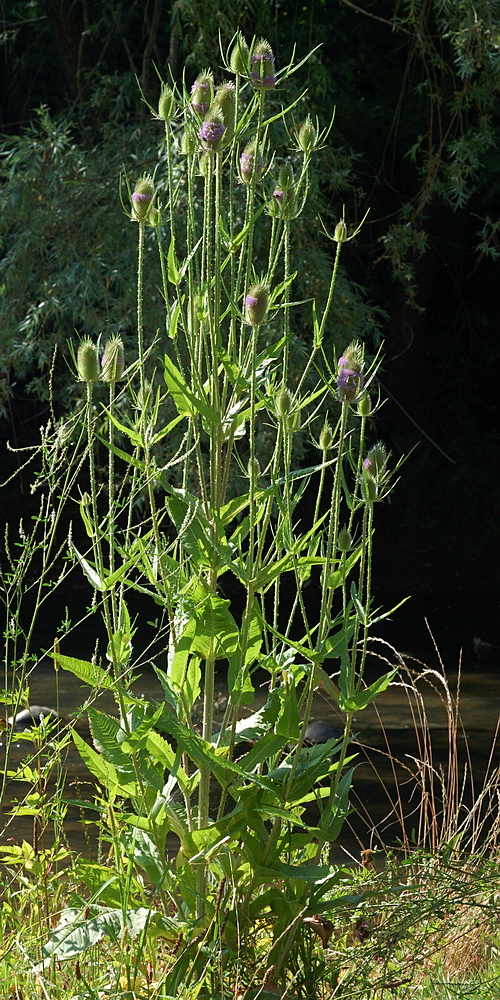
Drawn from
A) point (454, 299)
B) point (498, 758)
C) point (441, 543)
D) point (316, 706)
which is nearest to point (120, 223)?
point (316, 706)

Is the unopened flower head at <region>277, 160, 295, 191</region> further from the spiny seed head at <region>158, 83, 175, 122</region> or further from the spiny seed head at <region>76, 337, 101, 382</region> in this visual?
the spiny seed head at <region>76, 337, 101, 382</region>

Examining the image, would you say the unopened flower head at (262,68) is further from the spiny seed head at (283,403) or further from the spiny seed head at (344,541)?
the spiny seed head at (344,541)

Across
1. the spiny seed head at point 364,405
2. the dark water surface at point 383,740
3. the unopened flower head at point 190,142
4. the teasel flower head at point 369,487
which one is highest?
the unopened flower head at point 190,142

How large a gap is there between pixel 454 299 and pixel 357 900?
913 cm

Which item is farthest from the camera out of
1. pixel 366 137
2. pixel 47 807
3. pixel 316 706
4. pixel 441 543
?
pixel 441 543

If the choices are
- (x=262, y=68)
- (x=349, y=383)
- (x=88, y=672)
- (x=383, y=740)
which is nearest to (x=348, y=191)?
(x=383, y=740)

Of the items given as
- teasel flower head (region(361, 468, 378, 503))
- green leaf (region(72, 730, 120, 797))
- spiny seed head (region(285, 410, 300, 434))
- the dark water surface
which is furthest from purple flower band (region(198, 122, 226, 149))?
the dark water surface

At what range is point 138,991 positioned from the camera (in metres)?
2.03

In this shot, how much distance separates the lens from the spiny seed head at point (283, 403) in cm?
204

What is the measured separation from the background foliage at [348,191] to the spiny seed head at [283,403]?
2074 millimetres

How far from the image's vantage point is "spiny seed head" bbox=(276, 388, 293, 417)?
2.04 metres

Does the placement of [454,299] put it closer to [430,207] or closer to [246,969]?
[430,207]

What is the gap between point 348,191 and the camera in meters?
8.10

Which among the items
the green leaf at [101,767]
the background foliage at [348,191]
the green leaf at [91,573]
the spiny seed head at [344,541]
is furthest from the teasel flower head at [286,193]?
the background foliage at [348,191]
